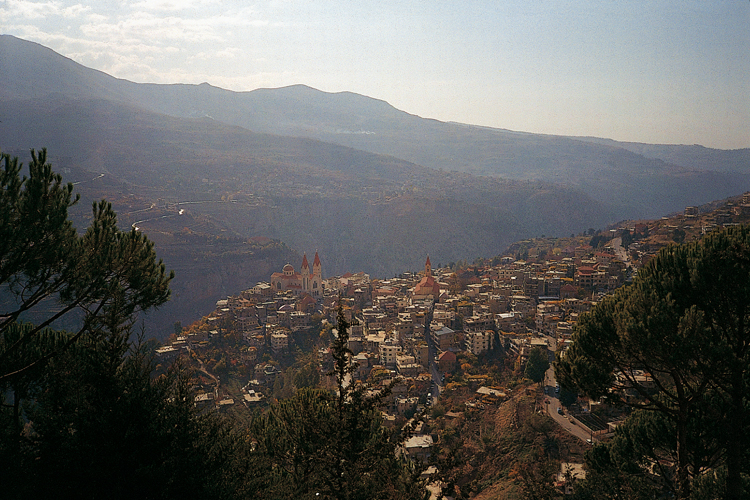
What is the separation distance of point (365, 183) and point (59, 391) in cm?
12837

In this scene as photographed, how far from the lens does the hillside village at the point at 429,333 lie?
19.4m

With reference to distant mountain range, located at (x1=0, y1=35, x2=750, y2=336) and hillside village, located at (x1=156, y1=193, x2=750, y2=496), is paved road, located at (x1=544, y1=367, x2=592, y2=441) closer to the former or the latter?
hillside village, located at (x1=156, y1=193, x2=750, y2=496)

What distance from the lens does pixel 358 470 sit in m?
5.37

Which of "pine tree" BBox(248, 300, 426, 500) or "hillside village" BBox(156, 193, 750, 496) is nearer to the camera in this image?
"pine tree" BBox(248, 300, 426, 500)

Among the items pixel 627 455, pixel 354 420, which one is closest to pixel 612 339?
pixel 627 455

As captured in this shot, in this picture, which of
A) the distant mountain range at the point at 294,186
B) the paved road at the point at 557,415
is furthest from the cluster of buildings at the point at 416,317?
the distant mountain range at the point at 294,186

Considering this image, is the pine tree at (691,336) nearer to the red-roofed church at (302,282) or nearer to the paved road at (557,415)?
the paved road at (557,415)

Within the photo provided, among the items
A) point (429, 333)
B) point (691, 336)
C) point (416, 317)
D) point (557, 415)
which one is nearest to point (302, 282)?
point (416, 317)

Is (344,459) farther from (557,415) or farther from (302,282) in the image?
(302,282)

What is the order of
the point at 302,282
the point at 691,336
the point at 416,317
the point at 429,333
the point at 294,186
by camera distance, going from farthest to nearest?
the point at 294,186 → the point at 302,282 → the point at 416,317 → the point at 429,333 → the point at 691,336

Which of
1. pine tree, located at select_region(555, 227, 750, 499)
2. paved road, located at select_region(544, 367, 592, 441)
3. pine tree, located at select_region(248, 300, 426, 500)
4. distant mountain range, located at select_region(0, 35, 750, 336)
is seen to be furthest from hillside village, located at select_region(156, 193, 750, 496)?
distant mountain range, located at select_region(0, 35, 750, 336)

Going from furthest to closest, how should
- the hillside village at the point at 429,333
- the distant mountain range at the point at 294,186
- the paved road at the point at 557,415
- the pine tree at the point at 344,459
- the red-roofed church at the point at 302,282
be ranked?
the distant mountain range at the point at 294,186 → the red-roofed church at the point at 302,282 → the hillside village at the point at 429,333 → the paved road at the point at 557,415 → the pine tree at the point at 344,459

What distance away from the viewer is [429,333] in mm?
29641

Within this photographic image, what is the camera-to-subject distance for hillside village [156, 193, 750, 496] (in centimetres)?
1944
